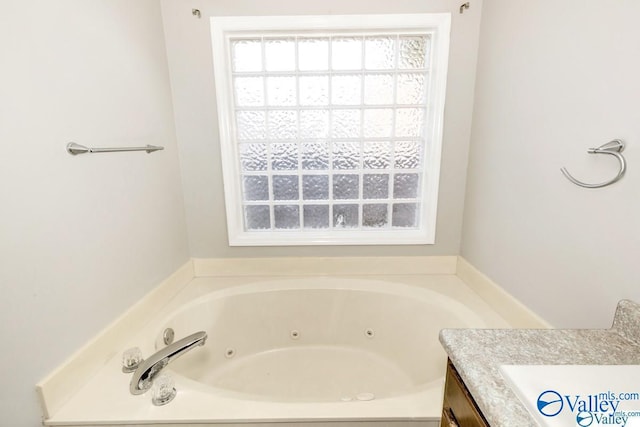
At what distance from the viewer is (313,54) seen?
1769 mm

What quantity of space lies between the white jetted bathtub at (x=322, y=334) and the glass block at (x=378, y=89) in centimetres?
110

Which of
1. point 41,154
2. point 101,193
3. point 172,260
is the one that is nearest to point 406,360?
point 172,260

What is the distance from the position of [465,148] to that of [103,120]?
183 centimetres

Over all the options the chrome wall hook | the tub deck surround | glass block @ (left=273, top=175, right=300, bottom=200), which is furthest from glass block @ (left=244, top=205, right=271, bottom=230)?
the chrome wall hook

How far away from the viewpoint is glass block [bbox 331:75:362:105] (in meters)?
1.80

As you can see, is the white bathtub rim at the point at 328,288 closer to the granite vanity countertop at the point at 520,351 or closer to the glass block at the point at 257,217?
the glass block at the point at 257,217

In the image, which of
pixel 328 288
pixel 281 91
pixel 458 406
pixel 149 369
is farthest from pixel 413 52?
pixel 149 369

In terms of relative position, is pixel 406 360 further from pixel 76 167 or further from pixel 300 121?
pixel 76 167

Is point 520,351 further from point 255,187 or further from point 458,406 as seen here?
point 255,187

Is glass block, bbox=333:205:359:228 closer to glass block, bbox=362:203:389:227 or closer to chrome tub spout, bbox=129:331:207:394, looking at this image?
glass block, bbox=362:203:389:227

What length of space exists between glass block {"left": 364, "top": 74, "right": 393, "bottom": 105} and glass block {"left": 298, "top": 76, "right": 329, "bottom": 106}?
240 mm

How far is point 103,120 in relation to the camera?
3.99 ft

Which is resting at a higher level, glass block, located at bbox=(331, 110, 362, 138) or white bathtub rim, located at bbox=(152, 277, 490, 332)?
glass block, located at bbox=(331, 110, 362, 138)

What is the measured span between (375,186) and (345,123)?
439mm
